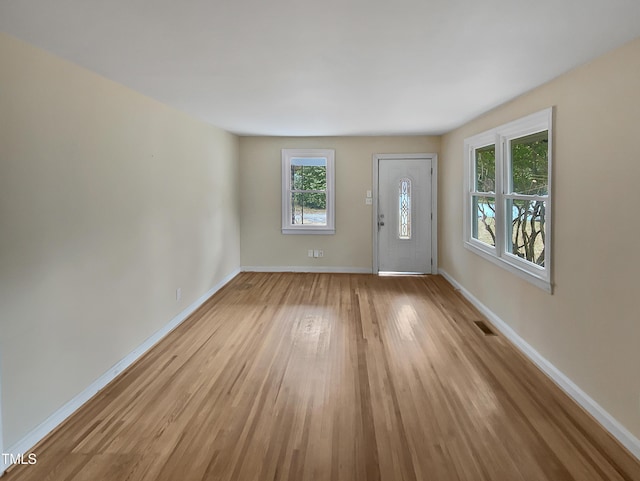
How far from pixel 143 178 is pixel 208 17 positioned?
1.98m

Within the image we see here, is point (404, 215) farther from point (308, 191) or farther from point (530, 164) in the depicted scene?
point (530, 164)

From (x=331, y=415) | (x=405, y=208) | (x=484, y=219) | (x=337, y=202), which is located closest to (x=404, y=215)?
(x=405, y=208)

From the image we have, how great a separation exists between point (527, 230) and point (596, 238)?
117 cm

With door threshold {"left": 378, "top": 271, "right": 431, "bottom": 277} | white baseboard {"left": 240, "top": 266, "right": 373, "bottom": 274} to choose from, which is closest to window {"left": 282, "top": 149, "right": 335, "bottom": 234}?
white baseboard {"left": 240, "top": 266, "right": 373, "bottom": 274}

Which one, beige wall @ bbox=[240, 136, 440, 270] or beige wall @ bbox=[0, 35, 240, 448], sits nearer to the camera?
beige wall @ bbox=[0, 35, 240, 448]

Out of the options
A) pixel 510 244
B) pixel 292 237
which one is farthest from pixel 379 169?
pixel 510 244

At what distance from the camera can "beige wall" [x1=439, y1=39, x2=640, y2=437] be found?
226 cm

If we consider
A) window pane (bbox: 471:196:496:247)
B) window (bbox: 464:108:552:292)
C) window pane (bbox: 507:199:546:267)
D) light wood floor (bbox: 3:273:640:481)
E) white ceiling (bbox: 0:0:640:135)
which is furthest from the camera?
window pane (bbox: 471:196:496:247)

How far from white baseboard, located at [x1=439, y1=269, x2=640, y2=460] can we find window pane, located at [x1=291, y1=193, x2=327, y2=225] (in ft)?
10.7

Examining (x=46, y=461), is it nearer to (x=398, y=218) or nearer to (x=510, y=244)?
(x=510, y=244)

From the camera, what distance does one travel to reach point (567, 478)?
6.51 feet

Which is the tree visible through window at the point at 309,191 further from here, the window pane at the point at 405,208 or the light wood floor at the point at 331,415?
the light wood floor at the point at 331,415

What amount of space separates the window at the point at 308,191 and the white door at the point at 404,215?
852 mm

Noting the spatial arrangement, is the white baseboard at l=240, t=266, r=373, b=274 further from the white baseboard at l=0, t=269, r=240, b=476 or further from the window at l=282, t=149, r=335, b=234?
the white baseboard at l=0, t=269, r=240, b=476
